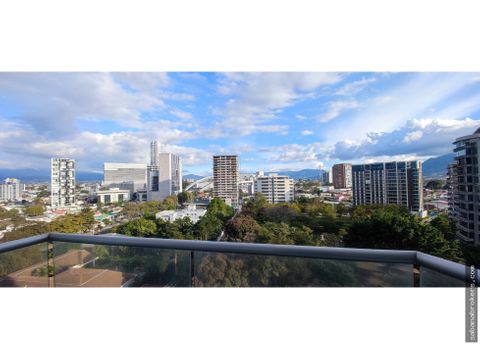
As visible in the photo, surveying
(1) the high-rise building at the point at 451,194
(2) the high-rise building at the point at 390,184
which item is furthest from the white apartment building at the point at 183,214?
(1) the high-rise building at the point at 451,194

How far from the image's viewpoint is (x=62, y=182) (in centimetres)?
1298

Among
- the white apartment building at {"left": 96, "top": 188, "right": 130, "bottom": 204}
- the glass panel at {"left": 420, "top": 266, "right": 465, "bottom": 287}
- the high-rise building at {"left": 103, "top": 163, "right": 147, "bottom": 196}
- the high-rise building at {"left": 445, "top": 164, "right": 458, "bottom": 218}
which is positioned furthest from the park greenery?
the high-rise building at {"left": 103, "top": 163, "right": 147, "bottom": 196}

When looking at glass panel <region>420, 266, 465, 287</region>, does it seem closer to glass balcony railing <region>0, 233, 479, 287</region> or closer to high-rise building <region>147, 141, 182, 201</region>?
glass balcony railing <region>0, 233, 479, 287</region>

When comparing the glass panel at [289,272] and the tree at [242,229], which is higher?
the glass panel at [289,272]

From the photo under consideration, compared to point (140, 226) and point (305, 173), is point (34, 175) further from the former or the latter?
point (305, 173)

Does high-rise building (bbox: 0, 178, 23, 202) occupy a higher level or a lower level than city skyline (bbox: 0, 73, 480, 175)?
lower

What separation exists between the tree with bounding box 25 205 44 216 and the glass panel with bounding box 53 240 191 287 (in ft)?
37.7

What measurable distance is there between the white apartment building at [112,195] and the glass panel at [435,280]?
52.1ft

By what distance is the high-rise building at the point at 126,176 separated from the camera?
17.2 meters

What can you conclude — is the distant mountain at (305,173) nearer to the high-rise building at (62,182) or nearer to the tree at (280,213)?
the tree at (280,213)

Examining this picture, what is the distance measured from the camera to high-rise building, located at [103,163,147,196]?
17.2 meters

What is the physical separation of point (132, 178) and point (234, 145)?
799 cm

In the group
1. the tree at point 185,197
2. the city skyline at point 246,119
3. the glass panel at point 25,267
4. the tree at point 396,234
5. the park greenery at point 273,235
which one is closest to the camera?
the park greenery at point 273,235
